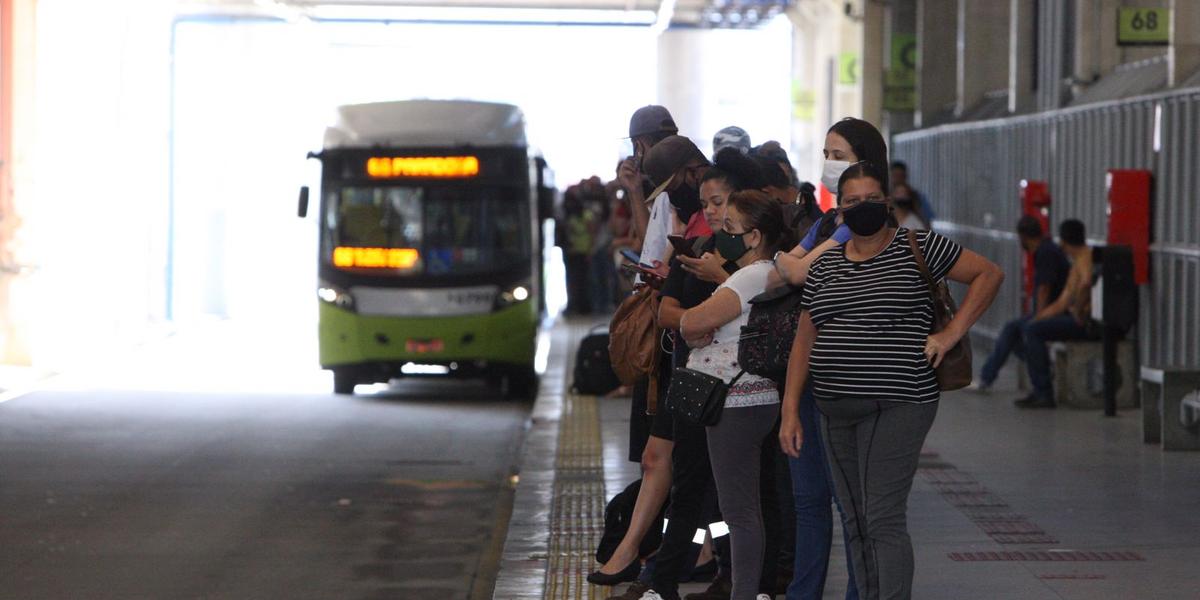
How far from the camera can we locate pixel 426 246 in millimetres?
17891

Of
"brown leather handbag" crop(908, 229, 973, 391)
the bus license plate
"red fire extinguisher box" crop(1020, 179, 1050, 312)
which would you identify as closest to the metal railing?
"red fire extinguisher box" crop(1020, 179, 1050, 312)

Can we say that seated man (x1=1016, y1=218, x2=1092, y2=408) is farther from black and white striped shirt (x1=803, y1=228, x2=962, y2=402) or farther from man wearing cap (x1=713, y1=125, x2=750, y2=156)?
black and white striped shirt (x1=803, y1=228, x2=962, y2=402)

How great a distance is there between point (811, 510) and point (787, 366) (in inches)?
21.6

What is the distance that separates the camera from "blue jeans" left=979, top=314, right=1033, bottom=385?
15.1 meters

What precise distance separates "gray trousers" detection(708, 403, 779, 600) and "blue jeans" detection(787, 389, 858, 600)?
0.14 meters

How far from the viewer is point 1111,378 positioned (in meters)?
13.8

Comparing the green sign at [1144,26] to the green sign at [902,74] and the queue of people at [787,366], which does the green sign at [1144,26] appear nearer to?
the queue of people at [787,366]

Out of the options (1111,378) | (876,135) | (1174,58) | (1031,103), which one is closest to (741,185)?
(876,135)

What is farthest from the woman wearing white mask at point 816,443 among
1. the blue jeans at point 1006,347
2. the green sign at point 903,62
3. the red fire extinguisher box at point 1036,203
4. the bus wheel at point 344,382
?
the green sign at point 903,62

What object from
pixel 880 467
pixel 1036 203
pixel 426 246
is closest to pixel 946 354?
pixel 880 467

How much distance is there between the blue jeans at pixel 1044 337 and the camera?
14.4 meters

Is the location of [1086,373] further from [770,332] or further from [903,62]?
[903,62]

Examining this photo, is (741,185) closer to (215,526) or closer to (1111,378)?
(215,526)

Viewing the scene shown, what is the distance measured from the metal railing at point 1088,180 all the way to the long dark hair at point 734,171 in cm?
792
